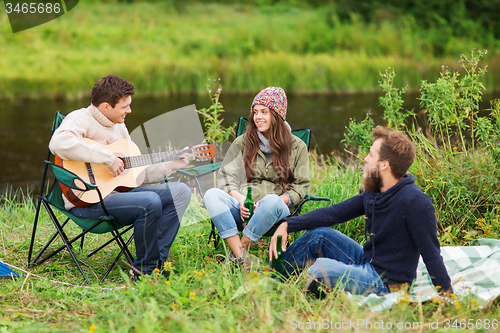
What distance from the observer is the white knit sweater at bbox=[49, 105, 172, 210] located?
2455 mm

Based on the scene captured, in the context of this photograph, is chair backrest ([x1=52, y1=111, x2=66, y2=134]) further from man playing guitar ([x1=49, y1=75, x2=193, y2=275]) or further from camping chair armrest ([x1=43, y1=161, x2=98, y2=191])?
camping chair armrest ([x1=43, y1=161, x2=98, y2=191])

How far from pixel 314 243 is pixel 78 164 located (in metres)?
1.43

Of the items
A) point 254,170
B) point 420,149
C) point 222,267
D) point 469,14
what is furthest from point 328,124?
point 469,14

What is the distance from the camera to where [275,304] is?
6.77 ft

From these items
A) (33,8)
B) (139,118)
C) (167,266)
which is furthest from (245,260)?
(33,8)

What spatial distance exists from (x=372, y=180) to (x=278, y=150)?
2.60 ft

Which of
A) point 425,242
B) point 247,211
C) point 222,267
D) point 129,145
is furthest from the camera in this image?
point 129,145

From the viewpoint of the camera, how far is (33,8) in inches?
757

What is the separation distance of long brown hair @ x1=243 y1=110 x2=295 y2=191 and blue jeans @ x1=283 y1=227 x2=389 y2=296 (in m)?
0.47

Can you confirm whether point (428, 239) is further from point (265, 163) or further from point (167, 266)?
point (167, 266)

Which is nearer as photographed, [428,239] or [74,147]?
[428,239]

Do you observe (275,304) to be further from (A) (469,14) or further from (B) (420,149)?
(A) (469,14)

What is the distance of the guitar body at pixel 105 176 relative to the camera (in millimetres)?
2520

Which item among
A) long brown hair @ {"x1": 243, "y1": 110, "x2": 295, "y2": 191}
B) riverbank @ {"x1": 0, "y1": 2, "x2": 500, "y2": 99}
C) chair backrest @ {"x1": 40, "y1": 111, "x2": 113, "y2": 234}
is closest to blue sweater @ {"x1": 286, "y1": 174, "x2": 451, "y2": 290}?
long brown hair @ {"x1": 243, "y1": 110, "x2": 295, "y2": 191}
